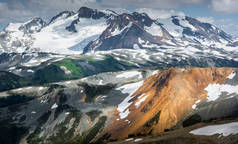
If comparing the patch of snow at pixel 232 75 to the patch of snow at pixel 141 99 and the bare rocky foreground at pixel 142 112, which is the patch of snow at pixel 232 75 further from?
the patch of snow at pixel 141 99

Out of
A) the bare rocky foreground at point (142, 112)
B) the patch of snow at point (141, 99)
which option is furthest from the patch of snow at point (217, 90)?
the patch of snow at point (141, 99)

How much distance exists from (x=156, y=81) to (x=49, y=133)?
84.3 meters

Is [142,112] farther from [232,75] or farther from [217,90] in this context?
[232,75]

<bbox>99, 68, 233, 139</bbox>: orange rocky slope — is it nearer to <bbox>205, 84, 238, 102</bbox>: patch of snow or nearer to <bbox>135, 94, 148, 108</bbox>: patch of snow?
<bbox>135, 94, 148, 108</bbox>: patch of snow

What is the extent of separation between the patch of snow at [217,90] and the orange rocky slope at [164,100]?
2.84 m

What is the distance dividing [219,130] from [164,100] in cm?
8132

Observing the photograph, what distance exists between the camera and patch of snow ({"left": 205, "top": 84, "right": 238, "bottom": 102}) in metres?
140

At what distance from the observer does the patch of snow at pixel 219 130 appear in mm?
66838

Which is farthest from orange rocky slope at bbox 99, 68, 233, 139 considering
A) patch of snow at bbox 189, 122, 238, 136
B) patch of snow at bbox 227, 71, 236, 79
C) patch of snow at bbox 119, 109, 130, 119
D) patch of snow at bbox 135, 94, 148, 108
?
patch of snow at bbox 189, 122, 238, 136

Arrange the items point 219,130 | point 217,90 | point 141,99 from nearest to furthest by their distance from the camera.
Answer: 1. point 219,130
2. point 217,90
3. point 141,99

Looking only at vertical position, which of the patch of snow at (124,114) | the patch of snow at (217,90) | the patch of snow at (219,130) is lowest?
the patch of snow at (124,114)

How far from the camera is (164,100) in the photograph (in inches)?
5999

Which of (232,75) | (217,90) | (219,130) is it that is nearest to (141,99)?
(217,90)

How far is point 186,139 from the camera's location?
70.2m
